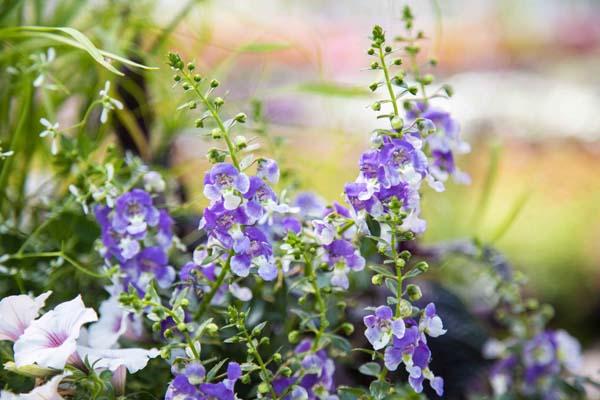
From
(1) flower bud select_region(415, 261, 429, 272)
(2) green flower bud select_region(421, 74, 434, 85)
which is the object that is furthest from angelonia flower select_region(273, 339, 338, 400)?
(2) green flower bud select_region(421, 74, 434, 85)

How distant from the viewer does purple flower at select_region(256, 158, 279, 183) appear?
1.62 ft

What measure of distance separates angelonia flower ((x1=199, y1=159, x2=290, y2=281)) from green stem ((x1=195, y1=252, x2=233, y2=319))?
0.02m

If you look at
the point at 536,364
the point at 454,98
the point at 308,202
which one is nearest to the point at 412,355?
the point at 308,202

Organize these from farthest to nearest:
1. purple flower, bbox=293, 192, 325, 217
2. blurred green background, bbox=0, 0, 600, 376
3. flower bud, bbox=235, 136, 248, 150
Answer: blurred green background, bbox=0, 0, 600, 376 < purple flower, bbox=293, 192, 325, 217 < flower bud, bbox=235, 136, 248, 150

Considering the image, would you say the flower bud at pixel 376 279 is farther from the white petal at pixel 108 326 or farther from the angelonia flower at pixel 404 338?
the white petal at pixel 108 326

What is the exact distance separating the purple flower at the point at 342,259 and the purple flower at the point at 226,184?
0.09 metres

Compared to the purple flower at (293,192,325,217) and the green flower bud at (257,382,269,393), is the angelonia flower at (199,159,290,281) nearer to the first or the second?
Answer: the green flower bud at (257,382,269,393)

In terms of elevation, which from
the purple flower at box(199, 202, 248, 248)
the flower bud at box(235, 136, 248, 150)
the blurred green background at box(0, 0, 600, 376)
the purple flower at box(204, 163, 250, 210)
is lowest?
the blurred green background at box(0, 0, 600, 376)

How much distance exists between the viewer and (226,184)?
480 mm

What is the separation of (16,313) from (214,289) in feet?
0.45

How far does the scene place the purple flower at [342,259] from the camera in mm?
530

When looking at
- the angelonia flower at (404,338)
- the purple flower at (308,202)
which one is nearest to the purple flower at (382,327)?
the angelonia flower at (404,338)

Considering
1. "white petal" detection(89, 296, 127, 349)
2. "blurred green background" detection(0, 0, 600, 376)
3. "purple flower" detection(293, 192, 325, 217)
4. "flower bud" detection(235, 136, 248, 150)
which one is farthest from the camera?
"blurred green background" detection(0, 0, 600, 376)

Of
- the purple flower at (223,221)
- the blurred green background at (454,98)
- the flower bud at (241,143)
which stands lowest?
the blurred green background at (454,98)
